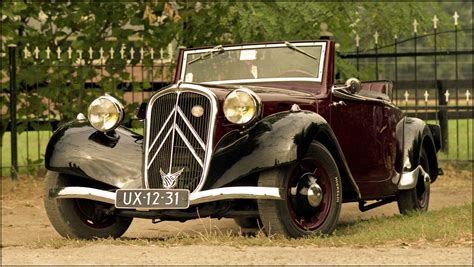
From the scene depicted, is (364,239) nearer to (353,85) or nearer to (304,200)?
(304,200)

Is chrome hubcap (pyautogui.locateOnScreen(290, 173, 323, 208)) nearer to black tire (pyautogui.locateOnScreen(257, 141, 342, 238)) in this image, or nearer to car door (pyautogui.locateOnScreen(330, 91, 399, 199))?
black tire (pyautogui.locateOnScreen(257, 141, 342, 238))

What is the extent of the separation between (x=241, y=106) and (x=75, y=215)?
1589 mm

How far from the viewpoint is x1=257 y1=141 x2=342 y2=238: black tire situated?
703 centimetres

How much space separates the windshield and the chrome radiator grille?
1341 millimetres

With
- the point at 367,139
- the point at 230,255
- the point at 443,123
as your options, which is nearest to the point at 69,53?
the point at 443,123

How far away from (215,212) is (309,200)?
67 centimetres

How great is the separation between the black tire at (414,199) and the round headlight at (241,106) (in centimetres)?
275

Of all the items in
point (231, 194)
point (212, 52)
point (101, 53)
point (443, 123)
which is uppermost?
point (101, 53)

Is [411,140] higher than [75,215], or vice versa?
[411,140]

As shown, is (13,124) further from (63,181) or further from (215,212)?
(215,212)

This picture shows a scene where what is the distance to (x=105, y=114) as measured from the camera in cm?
774

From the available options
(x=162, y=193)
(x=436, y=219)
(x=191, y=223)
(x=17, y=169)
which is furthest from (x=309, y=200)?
(x=17, y=169)

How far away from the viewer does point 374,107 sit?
29.3ft

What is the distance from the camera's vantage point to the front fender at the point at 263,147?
23.0 feet
